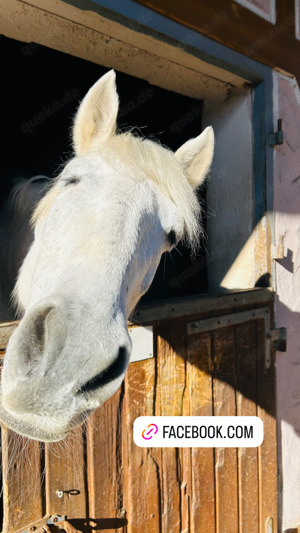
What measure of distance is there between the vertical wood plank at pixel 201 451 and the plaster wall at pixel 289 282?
741 mm

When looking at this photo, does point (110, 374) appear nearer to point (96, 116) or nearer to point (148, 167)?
point (148, 167)

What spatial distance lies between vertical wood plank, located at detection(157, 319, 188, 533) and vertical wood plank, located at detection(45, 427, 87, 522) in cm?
44

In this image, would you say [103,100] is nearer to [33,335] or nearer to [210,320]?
[33,335]

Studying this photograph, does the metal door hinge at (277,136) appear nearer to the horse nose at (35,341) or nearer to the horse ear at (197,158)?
the horse ear at (197,158)

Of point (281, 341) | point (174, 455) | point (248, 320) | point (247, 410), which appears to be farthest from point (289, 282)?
point (174, 455)

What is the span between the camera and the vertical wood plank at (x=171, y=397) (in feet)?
5.22

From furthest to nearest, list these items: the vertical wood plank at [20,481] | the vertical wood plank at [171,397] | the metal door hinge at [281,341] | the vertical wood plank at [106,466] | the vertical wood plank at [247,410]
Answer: the metal door hinge at [281,341] → the vertical wood plank at [247,410] → the vertical wood plank at [171,397] → the vertical wood plank at [106,466] → the vertical wood plank at [20,481]

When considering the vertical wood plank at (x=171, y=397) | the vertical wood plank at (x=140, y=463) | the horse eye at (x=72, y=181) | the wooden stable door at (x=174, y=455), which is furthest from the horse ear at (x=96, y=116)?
the vertical wood plank at (x=140, y=463)

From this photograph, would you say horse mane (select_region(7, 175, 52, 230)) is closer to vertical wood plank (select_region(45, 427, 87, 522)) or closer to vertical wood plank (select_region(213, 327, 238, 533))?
vertical wood plank (select_region(45, 427, 87, 522))

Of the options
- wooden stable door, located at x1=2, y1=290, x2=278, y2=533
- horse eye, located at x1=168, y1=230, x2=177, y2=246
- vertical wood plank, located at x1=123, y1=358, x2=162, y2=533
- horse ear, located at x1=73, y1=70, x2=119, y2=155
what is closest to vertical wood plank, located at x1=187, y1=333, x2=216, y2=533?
wooden stable door, located at x1=2, y1=290, x2=278, y2=533

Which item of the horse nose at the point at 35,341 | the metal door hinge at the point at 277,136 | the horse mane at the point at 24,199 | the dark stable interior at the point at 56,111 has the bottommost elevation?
the horse nose at the point at 35,341

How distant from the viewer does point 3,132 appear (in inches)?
98.2

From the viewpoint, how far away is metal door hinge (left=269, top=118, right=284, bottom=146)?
83.1 inches

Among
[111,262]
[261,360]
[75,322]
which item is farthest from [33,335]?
[261,360]
